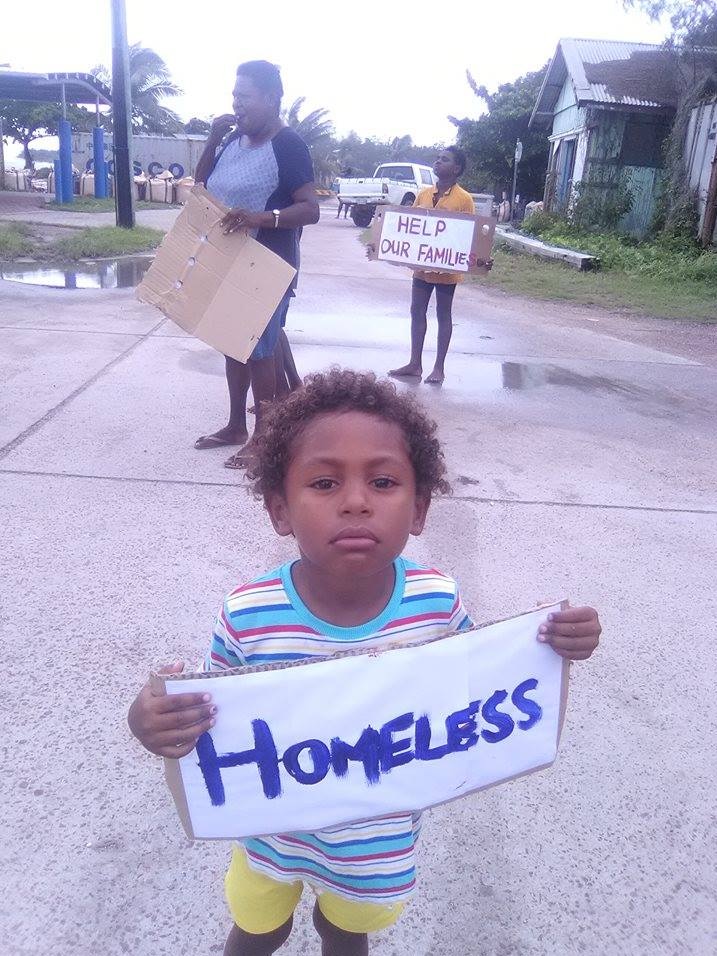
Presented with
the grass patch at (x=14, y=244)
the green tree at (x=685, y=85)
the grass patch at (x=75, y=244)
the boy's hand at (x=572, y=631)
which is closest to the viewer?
the boy's hand at (x=572, y=631)

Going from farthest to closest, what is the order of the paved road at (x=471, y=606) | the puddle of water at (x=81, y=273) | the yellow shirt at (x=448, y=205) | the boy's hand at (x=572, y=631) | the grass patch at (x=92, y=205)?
the grass patch at (x=92, y=205) → the puddle of water at (x=81, y=273) → the yellow shirt at (x=448, y=205) → the paved road at (x=471, y=606) → the boy's hand at (x=572, y=631)

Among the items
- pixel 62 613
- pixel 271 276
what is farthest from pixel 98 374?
pixel 62 613

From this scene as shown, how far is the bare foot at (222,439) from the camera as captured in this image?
4383 mm

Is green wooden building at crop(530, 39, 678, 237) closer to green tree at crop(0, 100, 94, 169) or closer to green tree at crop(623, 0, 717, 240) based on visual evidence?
green tree at crop(623, 0, 717, 240)

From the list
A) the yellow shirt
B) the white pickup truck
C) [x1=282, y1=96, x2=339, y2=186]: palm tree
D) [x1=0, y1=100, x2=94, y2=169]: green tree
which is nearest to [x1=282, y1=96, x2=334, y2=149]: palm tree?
[x1=282, y1=96, x2=339, y2=186]: palm tree

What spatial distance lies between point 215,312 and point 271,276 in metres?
0.33

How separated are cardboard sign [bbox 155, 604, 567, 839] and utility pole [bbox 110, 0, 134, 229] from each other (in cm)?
1351

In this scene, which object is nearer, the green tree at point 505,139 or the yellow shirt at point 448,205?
the yellow shirt at point 448,205

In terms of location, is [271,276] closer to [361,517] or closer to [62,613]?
[62,613]

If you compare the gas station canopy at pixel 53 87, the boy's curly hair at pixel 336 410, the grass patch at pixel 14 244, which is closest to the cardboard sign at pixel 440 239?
the boy's curly hair at pixel 336 410

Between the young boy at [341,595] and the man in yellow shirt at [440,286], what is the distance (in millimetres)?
4742

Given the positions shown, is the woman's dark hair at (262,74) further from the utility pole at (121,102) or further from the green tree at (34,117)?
the green tree at (34,117)

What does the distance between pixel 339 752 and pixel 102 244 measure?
11.9m

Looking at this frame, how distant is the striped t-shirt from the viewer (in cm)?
139
